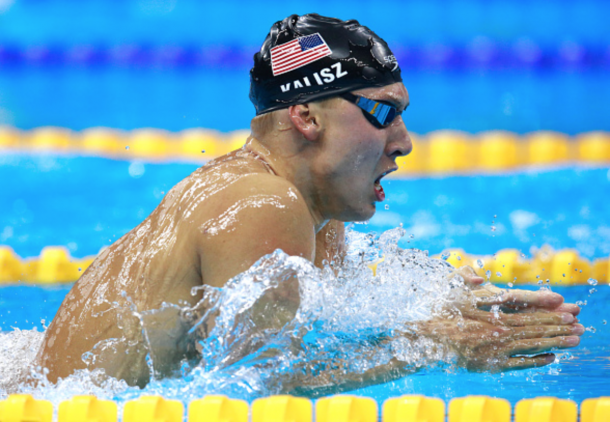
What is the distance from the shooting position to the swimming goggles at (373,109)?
7.26ft

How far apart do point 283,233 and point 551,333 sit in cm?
85

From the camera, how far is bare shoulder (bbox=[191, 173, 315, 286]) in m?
1.90

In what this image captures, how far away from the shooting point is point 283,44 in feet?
7.44

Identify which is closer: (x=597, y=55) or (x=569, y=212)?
(x=569, y=212)

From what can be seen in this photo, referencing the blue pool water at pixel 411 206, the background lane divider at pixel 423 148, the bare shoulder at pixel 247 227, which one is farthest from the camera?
the background lane divider at pixel 423 148

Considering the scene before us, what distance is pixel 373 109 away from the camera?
87.2 inches

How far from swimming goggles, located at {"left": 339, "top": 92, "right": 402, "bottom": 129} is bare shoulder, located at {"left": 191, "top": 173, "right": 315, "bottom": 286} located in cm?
38

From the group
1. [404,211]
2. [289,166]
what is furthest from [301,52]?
[404,211]

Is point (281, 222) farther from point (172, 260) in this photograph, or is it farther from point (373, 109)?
point (373, 109)

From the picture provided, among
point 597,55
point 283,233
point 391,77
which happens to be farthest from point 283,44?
point 597,55

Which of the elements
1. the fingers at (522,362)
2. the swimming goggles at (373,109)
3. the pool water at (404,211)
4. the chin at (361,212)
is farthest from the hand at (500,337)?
the pool water at (404,211)

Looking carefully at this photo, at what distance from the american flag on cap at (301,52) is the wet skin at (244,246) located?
0.46ft

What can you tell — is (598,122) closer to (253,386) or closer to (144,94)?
(144,94)

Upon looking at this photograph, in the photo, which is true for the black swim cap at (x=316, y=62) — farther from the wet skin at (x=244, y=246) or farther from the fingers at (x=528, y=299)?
the fingers at (x=528, y=299)
